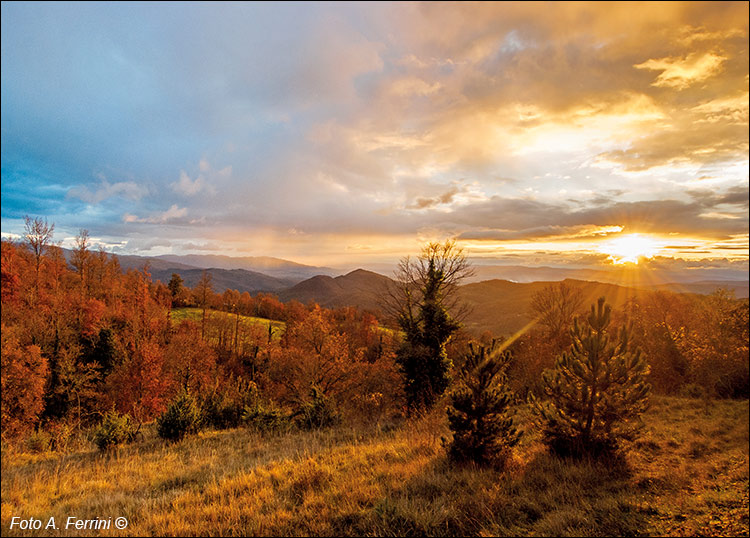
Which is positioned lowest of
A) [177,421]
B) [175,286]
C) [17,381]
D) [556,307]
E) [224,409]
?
[224,409]

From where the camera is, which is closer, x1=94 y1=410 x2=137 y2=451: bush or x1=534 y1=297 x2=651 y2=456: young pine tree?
x1=534 y1=297 x2=651 y2=456: young pine tree

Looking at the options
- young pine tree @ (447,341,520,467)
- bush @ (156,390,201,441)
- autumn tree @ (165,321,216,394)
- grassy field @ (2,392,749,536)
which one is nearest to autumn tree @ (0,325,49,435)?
grassy field @ (2,392,749,536)

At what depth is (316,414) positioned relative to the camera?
14.3 metres

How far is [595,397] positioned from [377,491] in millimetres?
6275

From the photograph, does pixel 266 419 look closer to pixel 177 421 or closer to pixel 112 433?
pixel 177 421

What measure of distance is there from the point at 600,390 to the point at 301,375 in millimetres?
36700

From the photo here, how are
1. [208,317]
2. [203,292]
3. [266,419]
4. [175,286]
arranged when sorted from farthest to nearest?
[175,286]
[203,292]
[208,317]
[266,419]

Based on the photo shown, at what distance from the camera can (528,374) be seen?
28.3 meters

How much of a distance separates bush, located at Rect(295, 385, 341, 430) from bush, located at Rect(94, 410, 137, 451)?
6.41 meters

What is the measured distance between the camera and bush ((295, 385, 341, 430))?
46.0 ft

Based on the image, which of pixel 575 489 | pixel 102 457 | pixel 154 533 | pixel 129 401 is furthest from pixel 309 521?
pixel 129 401

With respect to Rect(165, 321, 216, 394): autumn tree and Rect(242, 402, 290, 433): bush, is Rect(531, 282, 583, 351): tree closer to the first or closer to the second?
Rect(242, 402, 290, 433): bush

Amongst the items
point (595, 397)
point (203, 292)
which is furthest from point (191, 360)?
point (595, 397)

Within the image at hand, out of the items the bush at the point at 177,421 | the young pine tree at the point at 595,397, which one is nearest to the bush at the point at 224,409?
the bush at the point at 177,421
